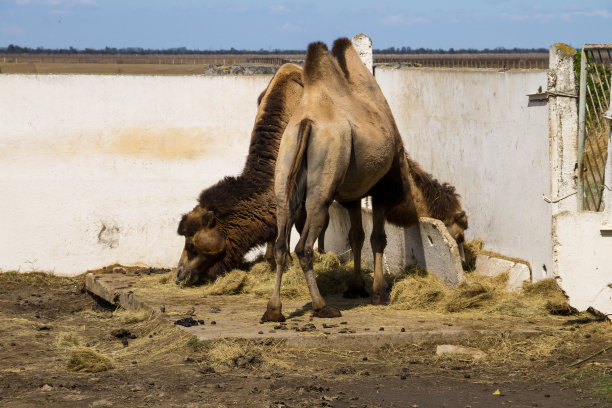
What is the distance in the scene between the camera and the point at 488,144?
9328 millimetres

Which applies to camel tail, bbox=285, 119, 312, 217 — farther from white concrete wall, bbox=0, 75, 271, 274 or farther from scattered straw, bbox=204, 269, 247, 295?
white concrete wall, bbox=0, 75, 271, 274

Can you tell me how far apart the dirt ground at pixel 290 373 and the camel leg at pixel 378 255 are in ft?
2.68

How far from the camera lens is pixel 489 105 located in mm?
9305

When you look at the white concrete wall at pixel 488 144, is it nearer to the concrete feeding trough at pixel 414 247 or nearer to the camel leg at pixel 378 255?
the concrete feeding trough at pixel 414 247

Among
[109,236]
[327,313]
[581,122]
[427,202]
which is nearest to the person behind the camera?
[327,313]

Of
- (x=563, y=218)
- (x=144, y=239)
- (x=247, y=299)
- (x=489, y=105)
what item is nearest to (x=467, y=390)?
(x=563, y=218)

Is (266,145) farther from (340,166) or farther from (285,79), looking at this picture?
(340,166)

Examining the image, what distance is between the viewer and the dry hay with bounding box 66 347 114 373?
6480mm

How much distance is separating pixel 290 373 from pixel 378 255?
260cm

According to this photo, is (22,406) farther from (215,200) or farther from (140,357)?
(215,200)

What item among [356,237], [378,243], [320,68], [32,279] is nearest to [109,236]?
[32,279]

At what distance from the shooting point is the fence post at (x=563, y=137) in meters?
7.94

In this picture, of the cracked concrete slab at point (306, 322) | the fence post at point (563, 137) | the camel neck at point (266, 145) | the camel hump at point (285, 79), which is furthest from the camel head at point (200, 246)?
the fence post at point (563, 137)

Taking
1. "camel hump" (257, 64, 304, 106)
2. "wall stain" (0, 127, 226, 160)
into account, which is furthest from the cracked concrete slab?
"wall stain" (0, 127, 226, 160)
